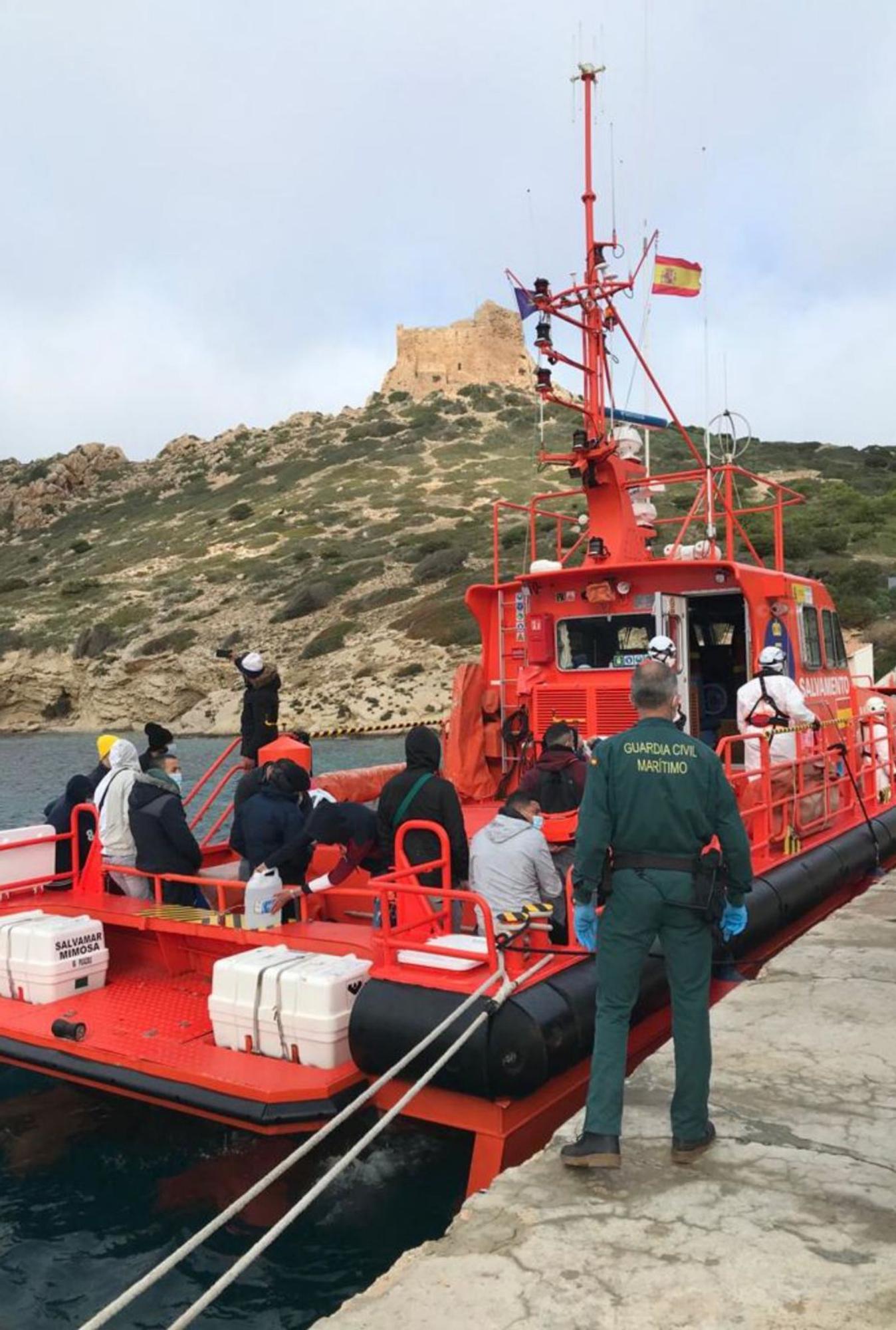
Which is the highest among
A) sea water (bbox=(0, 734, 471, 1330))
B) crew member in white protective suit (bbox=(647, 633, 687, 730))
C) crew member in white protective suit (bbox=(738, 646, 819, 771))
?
crew member in white protective suit (bbox=(647, 633, 687, 730))

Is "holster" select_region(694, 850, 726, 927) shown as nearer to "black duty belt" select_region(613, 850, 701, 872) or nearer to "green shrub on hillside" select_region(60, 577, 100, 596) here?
"black duty belt" select_region(613, 850, 701, 872)

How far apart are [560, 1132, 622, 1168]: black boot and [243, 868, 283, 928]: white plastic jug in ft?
8.57

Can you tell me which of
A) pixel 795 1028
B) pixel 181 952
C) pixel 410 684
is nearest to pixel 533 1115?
pixel 795 1028

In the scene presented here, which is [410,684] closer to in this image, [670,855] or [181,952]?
[181,952]

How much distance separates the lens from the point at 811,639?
9492 millimetres

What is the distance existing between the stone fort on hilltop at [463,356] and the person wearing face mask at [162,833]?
285 feet

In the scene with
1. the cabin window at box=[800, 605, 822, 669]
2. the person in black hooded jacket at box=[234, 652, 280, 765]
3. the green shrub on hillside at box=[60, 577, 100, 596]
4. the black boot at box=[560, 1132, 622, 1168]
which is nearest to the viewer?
the black boot at box=[560, 1132, 622, 1168]

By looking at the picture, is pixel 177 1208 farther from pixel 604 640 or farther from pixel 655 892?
pixel 604 640

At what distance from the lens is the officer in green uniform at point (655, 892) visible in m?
3.69

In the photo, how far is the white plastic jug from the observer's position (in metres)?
5.86

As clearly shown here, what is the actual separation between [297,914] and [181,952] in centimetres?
79

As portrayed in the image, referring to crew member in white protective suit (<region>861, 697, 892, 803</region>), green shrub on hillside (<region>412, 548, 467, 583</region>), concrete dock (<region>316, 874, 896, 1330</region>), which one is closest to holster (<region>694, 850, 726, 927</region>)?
concrete dock (<region>316, 874, 896, 1330</region>)

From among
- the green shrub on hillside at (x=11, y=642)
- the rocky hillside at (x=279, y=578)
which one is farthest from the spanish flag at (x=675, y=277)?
the green shrub on hillside at (x=11, y=642)

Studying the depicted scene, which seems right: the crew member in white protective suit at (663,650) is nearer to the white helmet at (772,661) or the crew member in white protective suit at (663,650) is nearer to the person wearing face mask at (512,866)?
the white helmet at (772,661)
